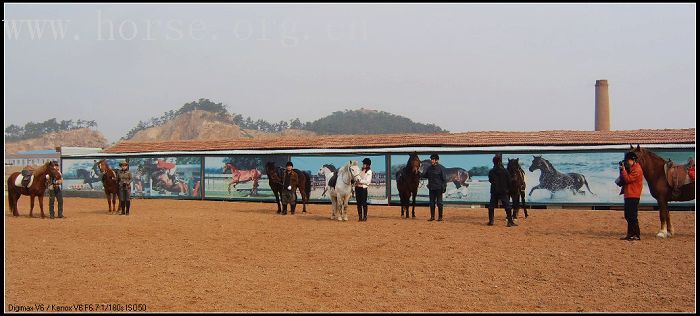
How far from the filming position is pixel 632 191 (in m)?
12.7

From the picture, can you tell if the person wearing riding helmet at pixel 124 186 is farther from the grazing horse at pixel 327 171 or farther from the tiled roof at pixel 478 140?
the tiled roof at pixel 478 140

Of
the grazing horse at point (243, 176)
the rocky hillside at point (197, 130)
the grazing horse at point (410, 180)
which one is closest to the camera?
the grazing horse at point (410, 180)

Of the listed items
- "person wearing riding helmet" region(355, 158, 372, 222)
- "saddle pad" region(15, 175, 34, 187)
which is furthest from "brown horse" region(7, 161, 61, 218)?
"person wearing riding helmet" region(355, 158, 372, 222)

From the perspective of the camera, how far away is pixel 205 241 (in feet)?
42.5

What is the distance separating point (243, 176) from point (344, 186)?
1045 cm

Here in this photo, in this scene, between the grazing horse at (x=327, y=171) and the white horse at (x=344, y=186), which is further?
the grazing horse at (x=327, y=171)

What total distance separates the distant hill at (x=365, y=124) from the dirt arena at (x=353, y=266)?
325 feet

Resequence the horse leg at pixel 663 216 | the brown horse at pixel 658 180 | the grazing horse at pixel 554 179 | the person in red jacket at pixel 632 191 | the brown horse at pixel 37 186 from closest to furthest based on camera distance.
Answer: the person in red jacket at pixel 632 191 → the horse leg at pixel 663 216 → the brown horse at pixel 658 180 → the brown horse at pixel 37 186 → the grazing horse at pixel 554 179

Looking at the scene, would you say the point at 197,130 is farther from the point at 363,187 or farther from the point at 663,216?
the point at 663,216

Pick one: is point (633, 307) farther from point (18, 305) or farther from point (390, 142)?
point (390, 142)

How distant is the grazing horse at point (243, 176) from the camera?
26328 mm

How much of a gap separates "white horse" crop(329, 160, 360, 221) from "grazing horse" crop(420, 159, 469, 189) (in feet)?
19.0

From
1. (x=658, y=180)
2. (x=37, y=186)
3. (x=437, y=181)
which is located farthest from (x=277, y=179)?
(x=658, y=180)

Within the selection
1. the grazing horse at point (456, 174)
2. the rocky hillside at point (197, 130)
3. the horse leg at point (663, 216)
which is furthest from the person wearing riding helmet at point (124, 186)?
the rocky hillside at point (197, 130)
